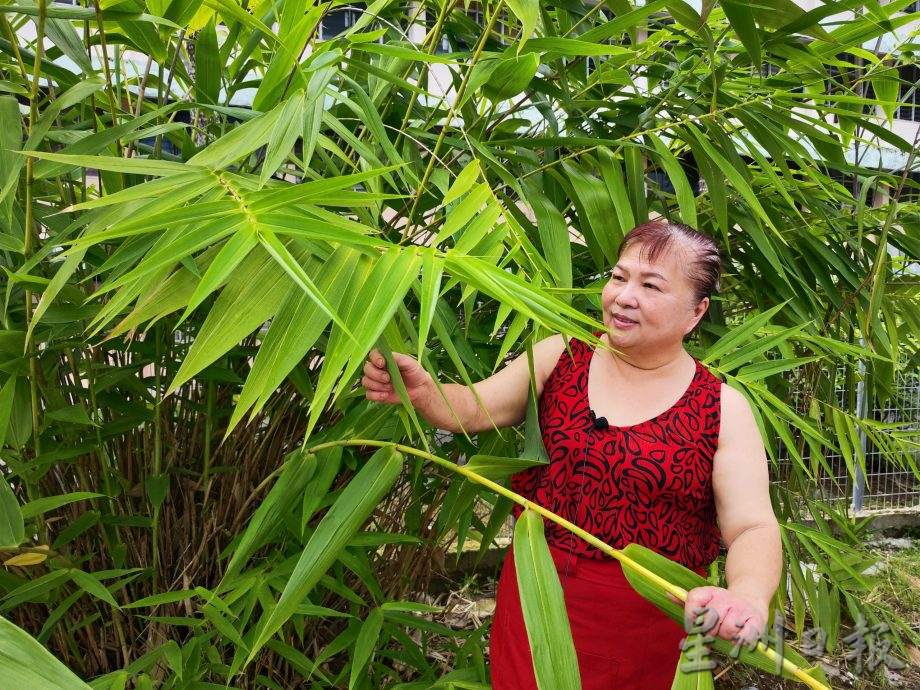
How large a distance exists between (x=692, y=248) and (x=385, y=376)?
1.21 feet

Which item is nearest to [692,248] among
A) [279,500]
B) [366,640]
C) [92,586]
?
[279,500]

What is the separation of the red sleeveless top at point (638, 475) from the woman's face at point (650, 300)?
0.29 ft

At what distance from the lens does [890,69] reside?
120 centimetres

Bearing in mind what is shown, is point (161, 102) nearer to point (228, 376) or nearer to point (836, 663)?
point (228, 376)

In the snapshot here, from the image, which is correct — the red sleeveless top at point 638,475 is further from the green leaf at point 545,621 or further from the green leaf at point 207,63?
the green leaf at point 207,63

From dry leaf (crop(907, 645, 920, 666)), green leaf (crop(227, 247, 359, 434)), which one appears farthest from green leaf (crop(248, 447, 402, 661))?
dry leaf (crop(907, 645, 920, 666))

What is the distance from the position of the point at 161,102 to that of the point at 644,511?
78 centimetres

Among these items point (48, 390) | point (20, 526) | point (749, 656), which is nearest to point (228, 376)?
point (48, 390)

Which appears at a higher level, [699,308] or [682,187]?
[682,187]

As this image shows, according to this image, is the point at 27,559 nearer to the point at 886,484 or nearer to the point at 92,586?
the point at 92,586

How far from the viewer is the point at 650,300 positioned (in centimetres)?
88

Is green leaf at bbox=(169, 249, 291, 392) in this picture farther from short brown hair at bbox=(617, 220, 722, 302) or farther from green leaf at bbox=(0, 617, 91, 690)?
short brown hair at bbox=(617, 220, 722, 302)

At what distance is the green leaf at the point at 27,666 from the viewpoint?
0.39 metres

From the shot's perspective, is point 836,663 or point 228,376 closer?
point 228,376
